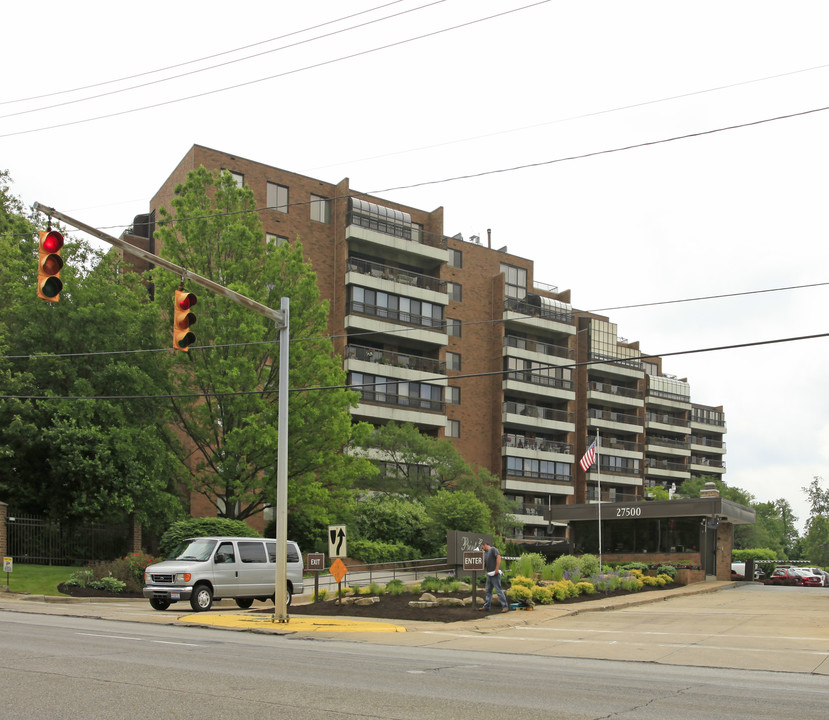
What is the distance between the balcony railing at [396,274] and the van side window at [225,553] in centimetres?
3630

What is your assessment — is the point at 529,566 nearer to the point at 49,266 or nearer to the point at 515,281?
the point at 49,266

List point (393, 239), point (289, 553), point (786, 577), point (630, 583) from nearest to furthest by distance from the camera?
point (289, 553) < point (630, 583) < point (786, 577) < point (393, 239)

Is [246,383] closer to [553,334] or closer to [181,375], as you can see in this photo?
[181,375]

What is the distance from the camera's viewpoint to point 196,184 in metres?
36.8

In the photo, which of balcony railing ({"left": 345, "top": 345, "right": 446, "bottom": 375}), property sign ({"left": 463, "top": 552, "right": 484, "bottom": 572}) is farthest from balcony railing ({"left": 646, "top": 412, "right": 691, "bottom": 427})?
property sign ({"left": 463, "top": 552, "right": 484, "bottom": 572})

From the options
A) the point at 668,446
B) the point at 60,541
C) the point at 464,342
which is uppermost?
the point at 464,342

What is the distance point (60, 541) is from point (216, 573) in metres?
13.9

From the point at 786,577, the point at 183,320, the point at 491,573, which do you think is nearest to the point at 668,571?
the point at 786,577

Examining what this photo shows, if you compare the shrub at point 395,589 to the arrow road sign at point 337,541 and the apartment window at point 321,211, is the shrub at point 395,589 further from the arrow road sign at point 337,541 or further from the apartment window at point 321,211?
the apartment window at point 321,211

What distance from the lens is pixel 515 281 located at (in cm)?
7275

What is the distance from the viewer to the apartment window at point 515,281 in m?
71.6

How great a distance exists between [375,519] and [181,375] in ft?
46.5

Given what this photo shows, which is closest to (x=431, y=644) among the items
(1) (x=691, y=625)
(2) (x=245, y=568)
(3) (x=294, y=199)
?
(1) (x=691, y=625)

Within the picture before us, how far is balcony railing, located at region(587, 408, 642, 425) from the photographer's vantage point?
3202 inches
